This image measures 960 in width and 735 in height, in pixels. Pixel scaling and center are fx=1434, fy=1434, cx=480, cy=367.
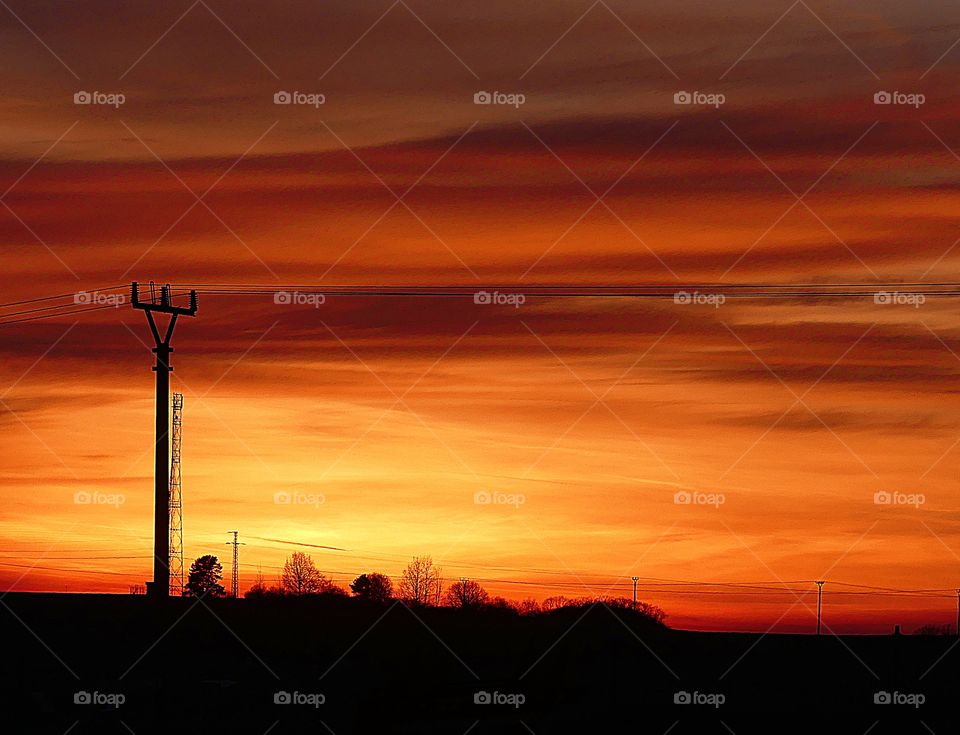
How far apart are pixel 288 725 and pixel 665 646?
15.3m

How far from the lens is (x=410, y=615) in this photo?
44.1 m

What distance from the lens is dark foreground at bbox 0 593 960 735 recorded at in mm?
26719

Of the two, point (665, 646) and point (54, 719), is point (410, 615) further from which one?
point (54, 719)

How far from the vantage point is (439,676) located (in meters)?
30.3

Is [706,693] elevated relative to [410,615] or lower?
lower

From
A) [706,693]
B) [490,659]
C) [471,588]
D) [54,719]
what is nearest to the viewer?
[54,719]

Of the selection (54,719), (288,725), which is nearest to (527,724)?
(288,725)

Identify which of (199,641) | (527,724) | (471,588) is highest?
(471,588)

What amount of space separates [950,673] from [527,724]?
50.6 feet

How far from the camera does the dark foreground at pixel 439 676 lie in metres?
26.7

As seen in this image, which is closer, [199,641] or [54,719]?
[54,719]

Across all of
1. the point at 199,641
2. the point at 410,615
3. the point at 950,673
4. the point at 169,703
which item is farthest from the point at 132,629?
the point at 950,673

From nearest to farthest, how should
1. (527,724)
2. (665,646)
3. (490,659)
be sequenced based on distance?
(527,724) < (490,659) < (665,646)

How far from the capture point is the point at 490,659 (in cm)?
3553
